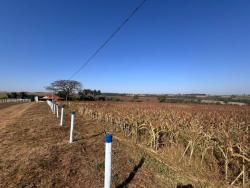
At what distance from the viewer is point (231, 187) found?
3.81 metres

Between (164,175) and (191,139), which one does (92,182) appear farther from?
(191,139)

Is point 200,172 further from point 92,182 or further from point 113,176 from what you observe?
point 92,182

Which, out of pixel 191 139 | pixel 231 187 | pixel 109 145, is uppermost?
pixel 109 145

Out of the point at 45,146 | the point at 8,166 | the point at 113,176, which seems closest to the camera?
the point at 113,176

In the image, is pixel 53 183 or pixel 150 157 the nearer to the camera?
pixel 53 183

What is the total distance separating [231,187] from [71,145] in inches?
178

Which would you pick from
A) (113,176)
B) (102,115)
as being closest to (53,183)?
(113,176)

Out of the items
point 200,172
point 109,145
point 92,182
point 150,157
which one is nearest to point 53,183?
point 92,182

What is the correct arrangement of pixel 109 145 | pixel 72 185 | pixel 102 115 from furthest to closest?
pixel 102 115 → pixel 72 185 → pixel 109 145

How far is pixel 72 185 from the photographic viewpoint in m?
3.64

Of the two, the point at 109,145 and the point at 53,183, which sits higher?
the point at 109,145

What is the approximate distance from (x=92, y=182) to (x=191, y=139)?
2.88 metres

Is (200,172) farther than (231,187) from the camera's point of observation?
Yes

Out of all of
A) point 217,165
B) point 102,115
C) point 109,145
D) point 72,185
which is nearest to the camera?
point 109,145
